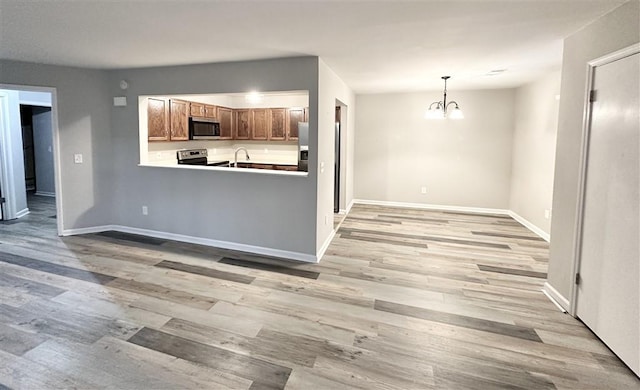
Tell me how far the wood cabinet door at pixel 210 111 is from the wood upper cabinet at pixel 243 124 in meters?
0.75

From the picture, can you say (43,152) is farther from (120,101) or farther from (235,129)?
(120,101)

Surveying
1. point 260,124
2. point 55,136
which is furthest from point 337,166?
point 55,136

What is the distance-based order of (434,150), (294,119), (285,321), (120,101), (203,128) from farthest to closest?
(294,119)
(434,150)
(203,128)
(120,101)
(285,321)

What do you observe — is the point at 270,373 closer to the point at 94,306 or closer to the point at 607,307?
the point at 94,306

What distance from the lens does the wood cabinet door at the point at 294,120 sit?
692 cm

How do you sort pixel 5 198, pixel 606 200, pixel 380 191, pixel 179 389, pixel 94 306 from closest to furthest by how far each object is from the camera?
pixel 179 389 < pixel 606 200 < pixel 94 306 < pixel 5 198 < pixel 380 191

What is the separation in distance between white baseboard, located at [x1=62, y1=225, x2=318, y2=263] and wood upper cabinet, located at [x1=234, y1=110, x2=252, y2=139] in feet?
10.6

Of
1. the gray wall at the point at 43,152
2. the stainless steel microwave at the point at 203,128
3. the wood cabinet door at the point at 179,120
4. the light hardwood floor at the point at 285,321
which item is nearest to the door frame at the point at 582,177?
the light hardwood floor at the point at 285,321

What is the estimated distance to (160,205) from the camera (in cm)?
480

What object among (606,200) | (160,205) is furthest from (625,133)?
(160,205)

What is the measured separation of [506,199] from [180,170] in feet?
19.8

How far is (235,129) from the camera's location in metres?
7.45

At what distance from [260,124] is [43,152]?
570 cm

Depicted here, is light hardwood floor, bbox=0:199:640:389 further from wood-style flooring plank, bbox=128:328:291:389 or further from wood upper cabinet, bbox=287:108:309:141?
wood upper cabinet, bbox=287:108:309:141
